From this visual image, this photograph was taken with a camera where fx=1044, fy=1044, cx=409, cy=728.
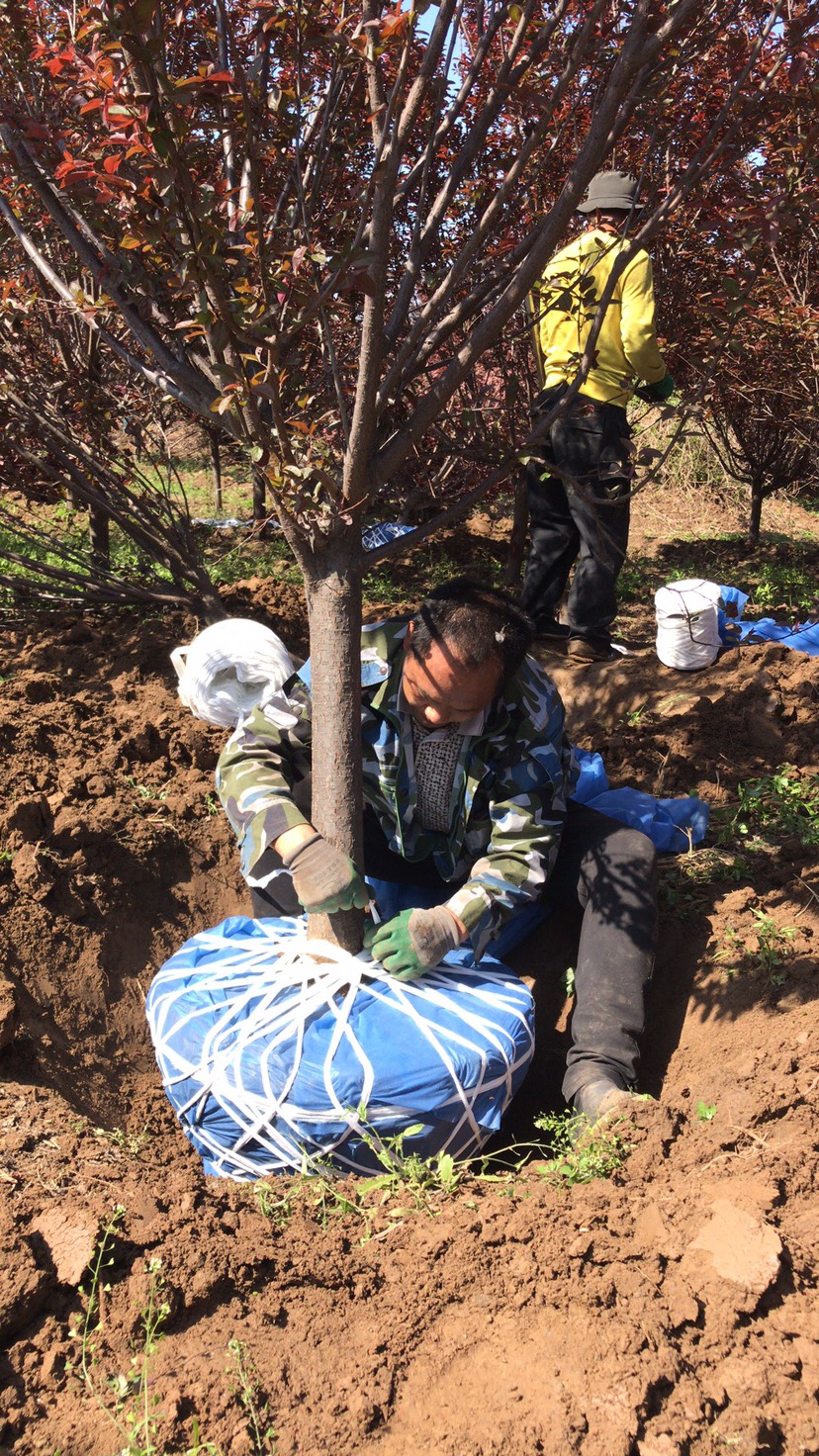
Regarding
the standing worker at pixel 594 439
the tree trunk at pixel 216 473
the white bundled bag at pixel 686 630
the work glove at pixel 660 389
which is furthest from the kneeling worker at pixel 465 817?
the tree trunk at pixel 216 473

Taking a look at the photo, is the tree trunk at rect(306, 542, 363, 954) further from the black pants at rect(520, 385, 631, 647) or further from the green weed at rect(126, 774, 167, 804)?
the black pants at rect(520, 385, 631, 647)

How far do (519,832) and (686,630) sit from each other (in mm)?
2073

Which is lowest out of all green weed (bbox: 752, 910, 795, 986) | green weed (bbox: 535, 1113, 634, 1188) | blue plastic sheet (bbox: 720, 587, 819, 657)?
green weed (bbox: 535, 1113, 634, 1188)

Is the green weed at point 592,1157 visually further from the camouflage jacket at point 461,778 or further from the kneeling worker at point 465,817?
the camouflage jacket at point 461,778

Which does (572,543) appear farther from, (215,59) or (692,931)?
(215,59)

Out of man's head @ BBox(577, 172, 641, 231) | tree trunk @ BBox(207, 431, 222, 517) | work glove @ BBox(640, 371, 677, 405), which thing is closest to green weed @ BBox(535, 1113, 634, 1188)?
work glove @ BBox(640, 371, 677, 405)

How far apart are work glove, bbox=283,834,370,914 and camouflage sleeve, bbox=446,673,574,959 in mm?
233

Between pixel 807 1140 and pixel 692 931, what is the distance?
0.93 m

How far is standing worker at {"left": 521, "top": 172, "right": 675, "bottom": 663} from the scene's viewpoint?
12.9 ft

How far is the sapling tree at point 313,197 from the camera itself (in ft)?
5.19

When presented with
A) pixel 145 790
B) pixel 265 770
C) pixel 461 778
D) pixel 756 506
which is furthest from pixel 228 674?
pixel 756 506

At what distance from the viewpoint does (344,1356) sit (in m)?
1.54

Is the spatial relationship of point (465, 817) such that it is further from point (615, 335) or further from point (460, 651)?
point (615, 335)

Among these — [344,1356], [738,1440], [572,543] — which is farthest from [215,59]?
[572,543]
